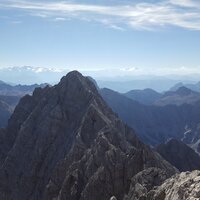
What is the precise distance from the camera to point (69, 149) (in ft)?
414

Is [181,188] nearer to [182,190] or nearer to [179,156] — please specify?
[182,190]

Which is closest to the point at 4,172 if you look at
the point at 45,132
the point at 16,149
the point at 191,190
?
the point at 16,149

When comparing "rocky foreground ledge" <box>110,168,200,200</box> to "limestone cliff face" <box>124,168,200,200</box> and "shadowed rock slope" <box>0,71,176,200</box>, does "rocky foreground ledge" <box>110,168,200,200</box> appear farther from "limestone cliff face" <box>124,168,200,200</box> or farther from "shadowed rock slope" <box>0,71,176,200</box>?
"shadowed rock slope" <box>0,71,176,200</box>

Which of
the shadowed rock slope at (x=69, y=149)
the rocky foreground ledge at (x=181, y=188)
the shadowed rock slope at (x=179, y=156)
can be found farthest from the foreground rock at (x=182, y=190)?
the shadowed rock slope at (x=179, y=156)

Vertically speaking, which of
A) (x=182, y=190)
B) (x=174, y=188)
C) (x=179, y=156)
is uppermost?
(x=182, y=190)

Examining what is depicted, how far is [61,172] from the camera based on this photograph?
110062 mm

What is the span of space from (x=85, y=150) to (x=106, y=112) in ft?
98.2

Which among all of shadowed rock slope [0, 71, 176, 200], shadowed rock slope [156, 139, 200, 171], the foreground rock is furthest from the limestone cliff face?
shadowed rock slope [156, 139, 200, 171]

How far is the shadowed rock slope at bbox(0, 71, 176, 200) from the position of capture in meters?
93.9

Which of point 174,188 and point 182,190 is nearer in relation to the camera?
point 182,190

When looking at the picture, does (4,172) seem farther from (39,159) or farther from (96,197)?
(96,197)

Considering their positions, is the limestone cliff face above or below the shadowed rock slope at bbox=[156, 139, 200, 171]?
above

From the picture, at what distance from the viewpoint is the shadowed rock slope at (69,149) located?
9394cm

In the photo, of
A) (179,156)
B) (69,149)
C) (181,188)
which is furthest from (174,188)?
(179,156)
